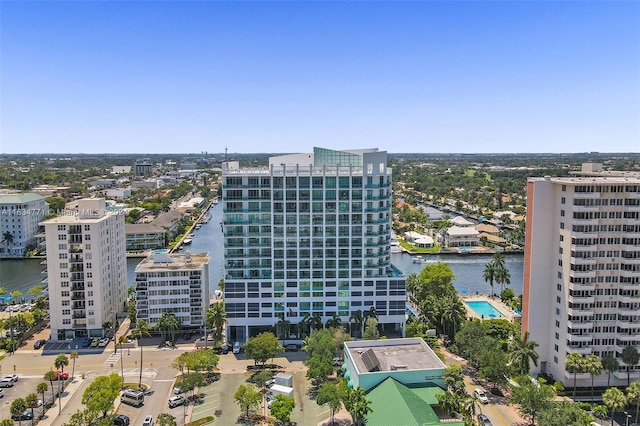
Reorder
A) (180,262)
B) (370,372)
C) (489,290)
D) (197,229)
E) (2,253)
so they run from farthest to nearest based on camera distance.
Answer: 1. (197,229)
2. (2,253)
3. (489,290)
4. (180,262)
5. (370,372)

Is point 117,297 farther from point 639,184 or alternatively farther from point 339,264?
point 639,184

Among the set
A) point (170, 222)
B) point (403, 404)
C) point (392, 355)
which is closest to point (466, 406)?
point (403, 404)

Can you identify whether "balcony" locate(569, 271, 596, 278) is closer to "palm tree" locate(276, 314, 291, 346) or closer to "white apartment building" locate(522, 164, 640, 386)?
"white apartment building" locate(522, 164, 640, 386)

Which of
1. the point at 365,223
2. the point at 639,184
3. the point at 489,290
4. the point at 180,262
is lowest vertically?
the point at 489,290

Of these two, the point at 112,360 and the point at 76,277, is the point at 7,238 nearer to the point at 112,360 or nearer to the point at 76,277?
the point at 76,277

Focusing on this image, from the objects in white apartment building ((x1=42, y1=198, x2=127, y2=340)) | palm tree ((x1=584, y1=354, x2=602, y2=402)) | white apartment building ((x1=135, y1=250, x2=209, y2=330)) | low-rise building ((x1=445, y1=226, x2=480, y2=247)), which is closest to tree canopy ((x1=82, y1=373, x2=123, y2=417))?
white apartment building ((x1=135, y1=250, x2=209, y2=330))

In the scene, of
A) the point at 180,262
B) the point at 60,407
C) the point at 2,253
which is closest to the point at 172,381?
the point at 60,407

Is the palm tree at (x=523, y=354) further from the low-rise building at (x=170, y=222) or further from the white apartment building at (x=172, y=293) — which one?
the low-rise building at (x=170, y=222)
